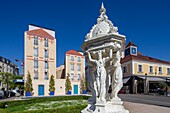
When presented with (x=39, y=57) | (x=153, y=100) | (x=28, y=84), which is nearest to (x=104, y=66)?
(x=153, y=100)

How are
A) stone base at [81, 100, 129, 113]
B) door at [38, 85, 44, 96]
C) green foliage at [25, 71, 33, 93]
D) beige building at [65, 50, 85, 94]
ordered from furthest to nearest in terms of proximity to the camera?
beige building at [65, 50, 85, 94], door at [38, 85, 44, 96], green foliage at [25, 71, 33, 93], stone base at [81, 100, 129, 113]

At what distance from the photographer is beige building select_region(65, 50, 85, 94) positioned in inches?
1411

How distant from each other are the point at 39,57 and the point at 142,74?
785 inches

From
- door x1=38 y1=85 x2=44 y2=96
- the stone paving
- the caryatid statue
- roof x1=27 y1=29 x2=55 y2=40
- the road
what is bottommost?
door x1=38 y1=85 x2=44 y2=96

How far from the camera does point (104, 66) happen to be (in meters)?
4.20

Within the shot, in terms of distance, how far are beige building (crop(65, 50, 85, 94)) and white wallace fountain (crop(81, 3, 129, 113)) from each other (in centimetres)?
3147

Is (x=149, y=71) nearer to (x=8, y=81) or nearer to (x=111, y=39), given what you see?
(x=8, y=81)

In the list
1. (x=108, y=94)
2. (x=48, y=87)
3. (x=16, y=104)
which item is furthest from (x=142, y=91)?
(x=108, y=94)

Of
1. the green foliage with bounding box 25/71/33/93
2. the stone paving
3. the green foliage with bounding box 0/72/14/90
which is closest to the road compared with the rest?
the stone paving

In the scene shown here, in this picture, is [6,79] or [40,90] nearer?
[40,90]

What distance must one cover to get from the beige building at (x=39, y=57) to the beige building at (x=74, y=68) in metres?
3.04

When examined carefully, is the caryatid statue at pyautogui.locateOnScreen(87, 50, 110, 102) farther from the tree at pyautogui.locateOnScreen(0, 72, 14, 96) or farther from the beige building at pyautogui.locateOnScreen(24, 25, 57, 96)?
the tree at pyautogui.locateOnScreen(0, 72, 14, 96)

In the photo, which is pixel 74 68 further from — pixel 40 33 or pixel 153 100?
pixel 153 100

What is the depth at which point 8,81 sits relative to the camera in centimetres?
3222
